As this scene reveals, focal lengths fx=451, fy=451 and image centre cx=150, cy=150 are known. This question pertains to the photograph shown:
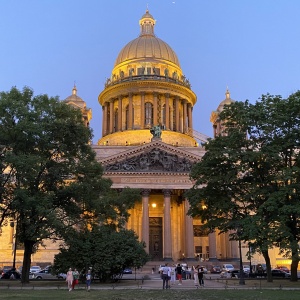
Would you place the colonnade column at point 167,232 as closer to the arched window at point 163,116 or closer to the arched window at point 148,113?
the arched window at point 163,116

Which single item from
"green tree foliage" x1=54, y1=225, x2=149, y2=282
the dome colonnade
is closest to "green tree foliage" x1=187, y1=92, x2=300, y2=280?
"green tree foliage" x1=54, y1=225, x2=149, y2=282

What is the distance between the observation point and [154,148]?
185 ft

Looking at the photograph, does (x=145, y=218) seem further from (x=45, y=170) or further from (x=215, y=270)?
(x=45, y=170)

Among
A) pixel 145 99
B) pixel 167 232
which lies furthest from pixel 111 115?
pixel 167 232

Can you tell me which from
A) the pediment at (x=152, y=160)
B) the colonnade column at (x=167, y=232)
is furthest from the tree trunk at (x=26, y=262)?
the pediment at (x=152, y=160)

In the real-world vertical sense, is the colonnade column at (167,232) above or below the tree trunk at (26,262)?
above

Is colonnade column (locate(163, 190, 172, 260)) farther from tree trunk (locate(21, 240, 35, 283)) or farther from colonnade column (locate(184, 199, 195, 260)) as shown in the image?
tree trunk (locate(21, 240, 35, 283))

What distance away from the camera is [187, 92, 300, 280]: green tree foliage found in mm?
A: 29109

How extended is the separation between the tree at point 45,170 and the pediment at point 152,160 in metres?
21.6

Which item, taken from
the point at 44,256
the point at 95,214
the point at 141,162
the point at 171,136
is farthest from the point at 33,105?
the point at 171,136

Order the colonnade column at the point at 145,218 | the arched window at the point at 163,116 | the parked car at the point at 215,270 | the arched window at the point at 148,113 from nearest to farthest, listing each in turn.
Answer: the parked car at the point at 215,270
the colonnade column at the point at 145,218
the arched window at the point at 163,116
the arched window at the point at 148,113

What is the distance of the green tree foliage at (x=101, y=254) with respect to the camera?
31.1m

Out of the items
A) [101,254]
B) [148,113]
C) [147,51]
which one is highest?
[147,51]

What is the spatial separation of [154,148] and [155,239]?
1318 cm
